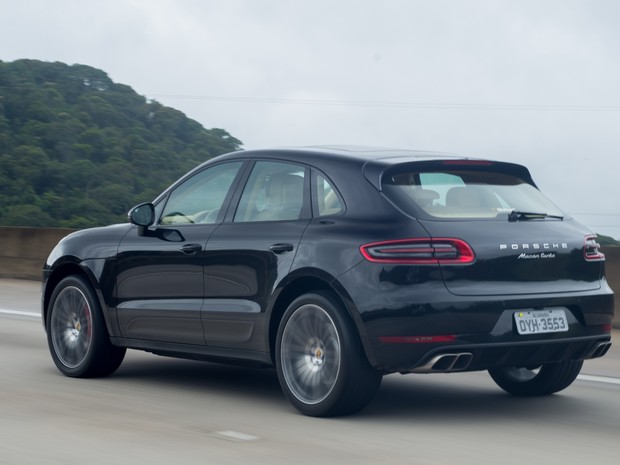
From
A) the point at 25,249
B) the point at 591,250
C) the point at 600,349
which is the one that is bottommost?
the point at 25,249

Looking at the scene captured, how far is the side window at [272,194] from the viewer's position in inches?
300

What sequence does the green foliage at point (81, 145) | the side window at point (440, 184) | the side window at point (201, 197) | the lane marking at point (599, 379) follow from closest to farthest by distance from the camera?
1. the side window at point (440, 184)
2. the side window at point (201, 197)
3. the lane marking at point (599, 379)
4. the green foliage at point (81, 145)

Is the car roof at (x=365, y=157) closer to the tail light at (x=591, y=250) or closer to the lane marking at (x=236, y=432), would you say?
the tail light at (x=591, y=250)

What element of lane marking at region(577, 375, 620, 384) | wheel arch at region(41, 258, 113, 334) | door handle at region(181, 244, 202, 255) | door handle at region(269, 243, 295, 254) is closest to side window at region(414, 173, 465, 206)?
door handle at region(269, 243, 295, 254)

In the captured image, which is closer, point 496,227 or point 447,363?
point 447,363

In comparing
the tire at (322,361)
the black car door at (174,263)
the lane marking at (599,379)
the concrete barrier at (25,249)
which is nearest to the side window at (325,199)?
the tire at (322,361)

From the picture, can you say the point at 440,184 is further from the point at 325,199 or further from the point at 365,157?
the point at 325,199

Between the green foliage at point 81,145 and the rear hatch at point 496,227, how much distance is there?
64.2 feet

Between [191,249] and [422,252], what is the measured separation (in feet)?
6.44

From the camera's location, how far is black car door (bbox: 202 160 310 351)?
24.5ft

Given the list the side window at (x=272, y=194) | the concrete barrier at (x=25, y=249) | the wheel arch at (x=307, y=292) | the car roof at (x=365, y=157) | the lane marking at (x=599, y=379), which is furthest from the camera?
the concrete barrier at (x=25, y=249)

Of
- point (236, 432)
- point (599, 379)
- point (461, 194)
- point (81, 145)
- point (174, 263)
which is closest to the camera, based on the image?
point (236, 432)

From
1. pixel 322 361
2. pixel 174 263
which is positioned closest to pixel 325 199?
pixel 322 361

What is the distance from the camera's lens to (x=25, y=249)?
2048 centimetres
